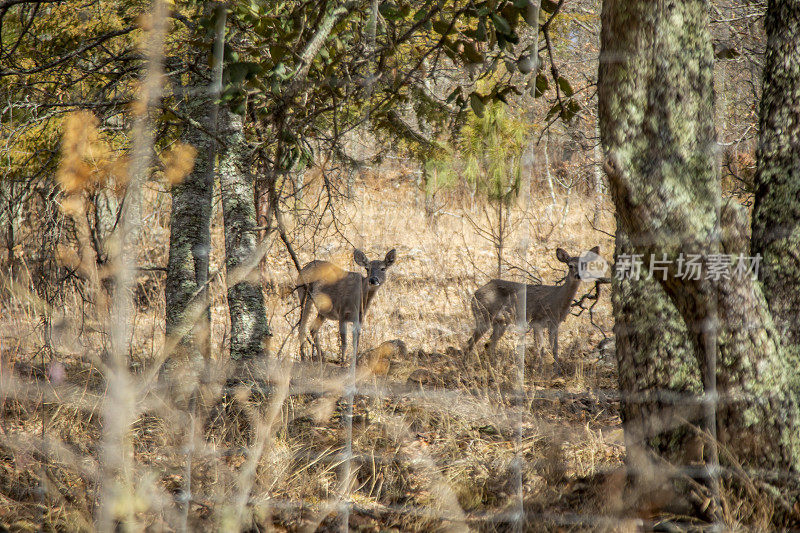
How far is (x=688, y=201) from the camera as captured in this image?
2.35m

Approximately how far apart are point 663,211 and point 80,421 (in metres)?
3.07

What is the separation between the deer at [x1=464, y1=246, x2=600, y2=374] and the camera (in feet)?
22.2

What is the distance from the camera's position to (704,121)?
2.42m

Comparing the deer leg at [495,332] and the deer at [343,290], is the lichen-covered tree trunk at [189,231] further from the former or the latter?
the deer leg at [495,332]

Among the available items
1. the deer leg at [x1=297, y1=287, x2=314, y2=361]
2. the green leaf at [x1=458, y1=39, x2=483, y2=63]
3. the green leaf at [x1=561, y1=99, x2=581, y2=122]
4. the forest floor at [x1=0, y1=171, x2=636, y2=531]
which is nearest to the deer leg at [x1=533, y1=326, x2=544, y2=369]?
the forest floor at [x1=0, y1=171, x2=636, y2=531]

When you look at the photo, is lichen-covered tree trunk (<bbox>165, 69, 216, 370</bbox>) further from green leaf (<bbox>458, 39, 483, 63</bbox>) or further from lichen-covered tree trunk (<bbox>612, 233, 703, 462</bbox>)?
lichen-covered tree trunk (<bbox>612, 233, 703, 462</bbox>)

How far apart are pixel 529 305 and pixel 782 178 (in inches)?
179

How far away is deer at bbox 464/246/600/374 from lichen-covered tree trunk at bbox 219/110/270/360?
2794mm

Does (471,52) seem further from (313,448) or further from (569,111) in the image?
(313,448)

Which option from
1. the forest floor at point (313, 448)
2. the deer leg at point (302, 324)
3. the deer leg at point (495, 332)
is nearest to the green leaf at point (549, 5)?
the forest floor at point (313, 448)

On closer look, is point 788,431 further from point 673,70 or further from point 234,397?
point 234,397

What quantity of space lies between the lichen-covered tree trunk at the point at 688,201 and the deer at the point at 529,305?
3842mm

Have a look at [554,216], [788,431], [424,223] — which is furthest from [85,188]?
[554,216]

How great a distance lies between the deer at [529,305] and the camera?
6770 millimetres
